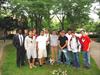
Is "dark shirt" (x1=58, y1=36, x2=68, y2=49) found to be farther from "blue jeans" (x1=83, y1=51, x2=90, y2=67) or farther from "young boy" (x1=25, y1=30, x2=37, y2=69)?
"young boy" (x1=25, y1=30, x2=37, y2=69)

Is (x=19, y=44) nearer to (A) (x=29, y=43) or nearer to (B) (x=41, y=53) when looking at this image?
(A) (x=29, y=43)

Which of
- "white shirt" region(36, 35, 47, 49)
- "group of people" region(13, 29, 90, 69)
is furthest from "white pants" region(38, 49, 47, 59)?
"white shirt" region(36, 35, 47, 49)

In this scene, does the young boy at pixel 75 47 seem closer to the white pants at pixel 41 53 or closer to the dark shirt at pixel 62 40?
the dark shirt at pixel 62 40

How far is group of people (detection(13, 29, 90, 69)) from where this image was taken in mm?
16250

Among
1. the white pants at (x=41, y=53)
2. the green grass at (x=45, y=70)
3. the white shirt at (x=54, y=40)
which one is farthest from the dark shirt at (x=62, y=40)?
the green grass at (x=45, y=70)

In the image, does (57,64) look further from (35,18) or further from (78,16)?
(35,18)

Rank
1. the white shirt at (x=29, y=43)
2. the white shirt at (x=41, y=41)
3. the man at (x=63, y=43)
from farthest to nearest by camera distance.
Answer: the man at (x=63, y=43) < the white shirt at (x=41, y=41) < the white shirt at (x=29, y=43)

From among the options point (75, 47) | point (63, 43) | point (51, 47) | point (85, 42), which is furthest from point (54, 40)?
point (85, 42)

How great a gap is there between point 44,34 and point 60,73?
2556 mm

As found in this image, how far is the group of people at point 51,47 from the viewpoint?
16.2 meters

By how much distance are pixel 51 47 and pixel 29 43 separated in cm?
142

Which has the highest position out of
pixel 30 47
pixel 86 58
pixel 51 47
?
pixel 30 47

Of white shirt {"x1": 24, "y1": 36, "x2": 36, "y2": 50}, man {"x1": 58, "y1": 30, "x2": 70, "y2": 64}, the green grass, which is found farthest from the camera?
man {"x1": 58, "y1": 30, "x2": 70, "y2": 64}

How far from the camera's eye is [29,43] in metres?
16.2
